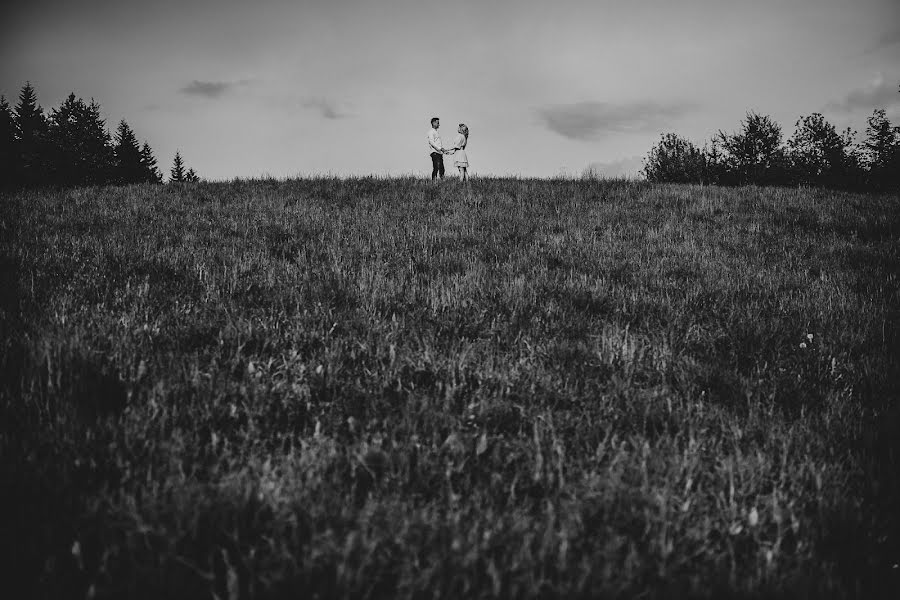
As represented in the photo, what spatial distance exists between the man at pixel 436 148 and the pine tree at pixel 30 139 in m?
56.8

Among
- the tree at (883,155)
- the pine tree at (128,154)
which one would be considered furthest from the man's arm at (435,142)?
the pine tree at (128,154)

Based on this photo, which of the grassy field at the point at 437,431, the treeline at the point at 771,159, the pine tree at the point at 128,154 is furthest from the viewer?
the pine tree at the point at 128,154

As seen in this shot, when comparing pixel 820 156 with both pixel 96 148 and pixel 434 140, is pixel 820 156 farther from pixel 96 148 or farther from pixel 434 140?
pixel 96 148

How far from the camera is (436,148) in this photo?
623 inches

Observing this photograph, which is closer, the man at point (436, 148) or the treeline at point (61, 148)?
the man at point (436, 148)

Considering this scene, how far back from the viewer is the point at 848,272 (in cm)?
540

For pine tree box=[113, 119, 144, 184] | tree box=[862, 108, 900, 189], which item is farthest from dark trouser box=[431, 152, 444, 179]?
pine tree box=[113, 119, 144, 184]

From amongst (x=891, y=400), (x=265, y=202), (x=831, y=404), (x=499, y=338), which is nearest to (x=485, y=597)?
(x=499, y=338)

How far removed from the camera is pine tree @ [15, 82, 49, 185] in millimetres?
56094

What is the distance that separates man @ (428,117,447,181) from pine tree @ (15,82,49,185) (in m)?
56.8

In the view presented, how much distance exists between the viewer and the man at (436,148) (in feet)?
52.0

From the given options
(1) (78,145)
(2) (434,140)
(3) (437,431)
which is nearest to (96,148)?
(1) (78,145)

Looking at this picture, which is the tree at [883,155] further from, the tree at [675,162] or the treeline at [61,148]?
the treeline at [61,148]

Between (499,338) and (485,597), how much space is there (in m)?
1.98
